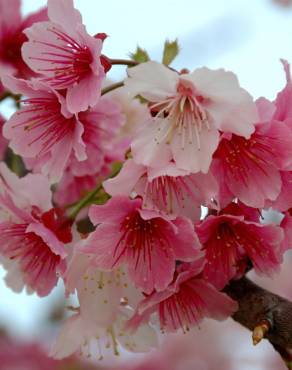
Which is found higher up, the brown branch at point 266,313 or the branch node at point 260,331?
the branch node at point 260,331

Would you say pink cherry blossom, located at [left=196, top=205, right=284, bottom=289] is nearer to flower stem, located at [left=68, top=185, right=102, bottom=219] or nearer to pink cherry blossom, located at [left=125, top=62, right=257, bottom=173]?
pink cherry blossom, located at [left=125, top=62, right=257, bottom=173]

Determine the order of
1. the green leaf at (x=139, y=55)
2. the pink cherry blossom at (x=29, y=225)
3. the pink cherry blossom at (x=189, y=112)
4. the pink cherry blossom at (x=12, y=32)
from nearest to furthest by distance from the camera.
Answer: the pink cherry blossom at (x=189, y=112) < the pink cherry blossom at (x=29, y=225) < the green leaf at (x=139, y=55) < the pink cherry blossom at (x=12, y=32)

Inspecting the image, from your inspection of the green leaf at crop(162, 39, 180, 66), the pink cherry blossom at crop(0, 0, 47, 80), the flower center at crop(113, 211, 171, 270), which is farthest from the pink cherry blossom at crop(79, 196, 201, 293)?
the pink cherry blossom at crop(0, 0, 47, 80)

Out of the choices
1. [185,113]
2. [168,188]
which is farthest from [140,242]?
[185,113]

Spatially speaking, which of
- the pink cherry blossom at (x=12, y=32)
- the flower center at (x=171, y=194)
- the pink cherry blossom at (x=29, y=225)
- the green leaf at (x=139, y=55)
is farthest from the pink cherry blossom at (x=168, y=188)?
the pink cherry blossom at (x=12, y=32)

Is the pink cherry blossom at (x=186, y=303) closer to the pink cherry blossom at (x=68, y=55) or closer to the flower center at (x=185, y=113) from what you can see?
the flower center at (x=185, y=113)

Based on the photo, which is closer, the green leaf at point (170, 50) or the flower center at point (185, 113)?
the flower center at point (185, 113)

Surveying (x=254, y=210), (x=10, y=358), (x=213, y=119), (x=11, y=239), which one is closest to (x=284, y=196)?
(x=254, y=210)
